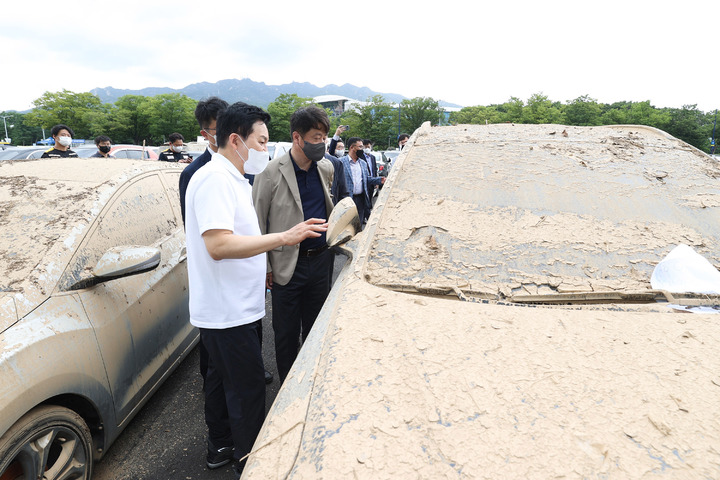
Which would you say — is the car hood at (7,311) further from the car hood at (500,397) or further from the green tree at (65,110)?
the green tree at (65,110)

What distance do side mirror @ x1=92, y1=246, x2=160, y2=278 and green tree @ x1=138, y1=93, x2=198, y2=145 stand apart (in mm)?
37882

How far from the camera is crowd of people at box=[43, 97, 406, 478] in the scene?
68.5 inches

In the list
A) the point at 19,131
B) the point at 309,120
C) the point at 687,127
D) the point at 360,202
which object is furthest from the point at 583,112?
the point at 19,131

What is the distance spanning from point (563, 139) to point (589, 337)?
166 cm

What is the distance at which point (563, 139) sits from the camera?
245 centimetres

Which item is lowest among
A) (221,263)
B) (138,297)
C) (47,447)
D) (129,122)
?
(47,447)

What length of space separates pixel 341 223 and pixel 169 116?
40102mm

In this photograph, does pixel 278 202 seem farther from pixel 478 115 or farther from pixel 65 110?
pixel 65 110

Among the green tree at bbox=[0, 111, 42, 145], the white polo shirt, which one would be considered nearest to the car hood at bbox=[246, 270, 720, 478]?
the white polo shirt

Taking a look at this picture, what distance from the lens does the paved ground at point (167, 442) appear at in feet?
7.16

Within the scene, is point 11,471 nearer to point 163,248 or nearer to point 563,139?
point 163,248

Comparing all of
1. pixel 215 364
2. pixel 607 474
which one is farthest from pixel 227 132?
pixel 607 474

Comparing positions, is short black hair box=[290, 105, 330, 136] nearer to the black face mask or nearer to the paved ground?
the black face mask

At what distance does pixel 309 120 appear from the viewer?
8.02 ft
